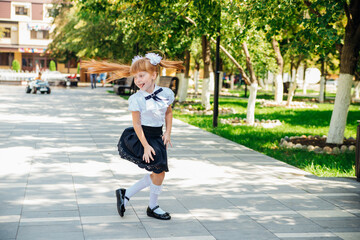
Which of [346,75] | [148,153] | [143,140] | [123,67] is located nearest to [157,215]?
[148,153]

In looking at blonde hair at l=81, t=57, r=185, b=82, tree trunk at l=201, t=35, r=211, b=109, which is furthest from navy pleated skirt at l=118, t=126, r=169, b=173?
tree trunk at l=201, t=35, r=211, b=109

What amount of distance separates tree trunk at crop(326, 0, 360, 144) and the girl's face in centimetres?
650

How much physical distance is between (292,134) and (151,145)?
8260mm

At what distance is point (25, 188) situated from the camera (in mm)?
6129

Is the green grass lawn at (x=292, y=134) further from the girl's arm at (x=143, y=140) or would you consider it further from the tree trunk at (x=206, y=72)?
the girl's arm at (x=143, y=140)

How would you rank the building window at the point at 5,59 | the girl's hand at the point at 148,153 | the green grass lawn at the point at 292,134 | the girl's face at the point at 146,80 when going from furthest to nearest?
the building window at the point at 5,59 < the green grass lawn at the point at 292,134 < the girl's face at the point at 146,80 < the girl's hand at the point at 148,153

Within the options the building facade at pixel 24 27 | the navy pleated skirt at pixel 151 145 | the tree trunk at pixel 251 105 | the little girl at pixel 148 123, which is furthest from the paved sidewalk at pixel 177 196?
the building facade at pixel 24 27

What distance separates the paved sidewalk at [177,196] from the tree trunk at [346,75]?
82.5 inches

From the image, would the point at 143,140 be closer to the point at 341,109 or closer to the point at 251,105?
the point at 341,109

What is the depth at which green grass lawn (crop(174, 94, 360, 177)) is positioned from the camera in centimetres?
833

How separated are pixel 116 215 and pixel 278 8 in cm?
626

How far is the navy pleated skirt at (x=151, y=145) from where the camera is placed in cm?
476

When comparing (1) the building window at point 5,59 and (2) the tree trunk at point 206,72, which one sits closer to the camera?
(2) the tree trunk at point 206,72

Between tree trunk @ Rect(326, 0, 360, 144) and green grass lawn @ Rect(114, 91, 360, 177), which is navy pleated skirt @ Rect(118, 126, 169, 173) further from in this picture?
tree trunk @ Rect(326, 0, 360, 144)
